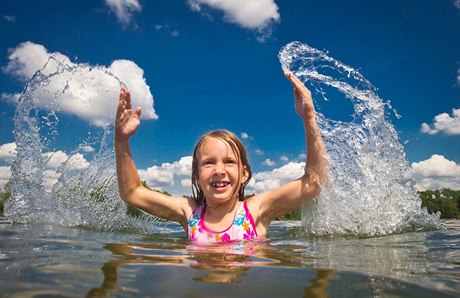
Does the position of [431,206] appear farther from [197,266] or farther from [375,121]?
[197,266]

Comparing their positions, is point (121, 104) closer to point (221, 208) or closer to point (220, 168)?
point (220, 168)

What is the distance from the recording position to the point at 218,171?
4477mm

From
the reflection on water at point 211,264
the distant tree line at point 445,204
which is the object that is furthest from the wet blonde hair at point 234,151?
the distant tree line at point 445,204

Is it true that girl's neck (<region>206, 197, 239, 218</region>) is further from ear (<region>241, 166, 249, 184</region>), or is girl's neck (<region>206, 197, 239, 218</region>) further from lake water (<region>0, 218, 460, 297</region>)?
lake water (<region>0, 218, 460, 297</region>)

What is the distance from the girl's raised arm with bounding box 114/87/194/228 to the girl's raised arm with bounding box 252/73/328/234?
1167mm

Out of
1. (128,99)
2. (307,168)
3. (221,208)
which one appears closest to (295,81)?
(307,168)

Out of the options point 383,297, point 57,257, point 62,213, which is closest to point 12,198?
point 62,213

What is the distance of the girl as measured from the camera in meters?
4.55

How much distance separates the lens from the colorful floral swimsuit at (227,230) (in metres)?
4.51

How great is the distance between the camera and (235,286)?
188 centimetres

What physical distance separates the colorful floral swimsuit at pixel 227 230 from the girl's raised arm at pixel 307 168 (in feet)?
1.13

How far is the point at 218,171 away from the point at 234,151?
13.4 inches

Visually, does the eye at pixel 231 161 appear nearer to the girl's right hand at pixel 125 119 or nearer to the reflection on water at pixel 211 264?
the girl's right hand at pixel 125 119

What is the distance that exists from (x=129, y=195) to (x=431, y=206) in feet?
131
